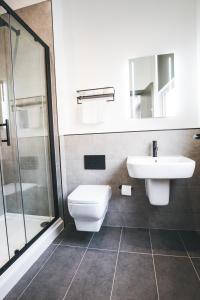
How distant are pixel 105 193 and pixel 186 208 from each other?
0.86 meters

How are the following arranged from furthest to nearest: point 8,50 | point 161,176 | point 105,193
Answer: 1. point 8,50
2. point 105,193
3. point 161,176

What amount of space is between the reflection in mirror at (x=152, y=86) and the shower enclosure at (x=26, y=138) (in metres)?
0.93

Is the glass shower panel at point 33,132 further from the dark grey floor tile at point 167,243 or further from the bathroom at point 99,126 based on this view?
the dark grey floor tile at point 167,243

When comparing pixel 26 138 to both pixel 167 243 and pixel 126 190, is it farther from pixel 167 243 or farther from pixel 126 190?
pixel 167 243

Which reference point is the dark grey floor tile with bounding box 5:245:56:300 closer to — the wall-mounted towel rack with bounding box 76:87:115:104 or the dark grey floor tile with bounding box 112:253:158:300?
the dark grey floor tile with bounding box 112:253:158:300

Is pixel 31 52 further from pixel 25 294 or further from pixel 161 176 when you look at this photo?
pixel 25 294

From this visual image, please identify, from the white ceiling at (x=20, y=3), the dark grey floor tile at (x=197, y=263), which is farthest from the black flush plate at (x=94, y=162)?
the white ceiling at (x=20, y=3)

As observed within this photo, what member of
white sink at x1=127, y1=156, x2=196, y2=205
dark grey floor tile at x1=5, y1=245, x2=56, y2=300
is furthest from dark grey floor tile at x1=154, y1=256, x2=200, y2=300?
dark grey floor tile at x1=5, y1=245, x2=56, y2=300

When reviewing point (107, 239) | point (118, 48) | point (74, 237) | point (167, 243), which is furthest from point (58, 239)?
point (118, 48)

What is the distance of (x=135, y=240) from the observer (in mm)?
1729

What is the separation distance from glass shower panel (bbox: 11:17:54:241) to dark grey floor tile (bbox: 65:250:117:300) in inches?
26.3

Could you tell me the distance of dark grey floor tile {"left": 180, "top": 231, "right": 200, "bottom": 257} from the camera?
1519 millimetres

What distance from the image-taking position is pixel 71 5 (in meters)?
1.98

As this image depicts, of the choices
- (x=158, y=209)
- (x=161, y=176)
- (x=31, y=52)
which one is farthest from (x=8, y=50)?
(x=158, y=209)
